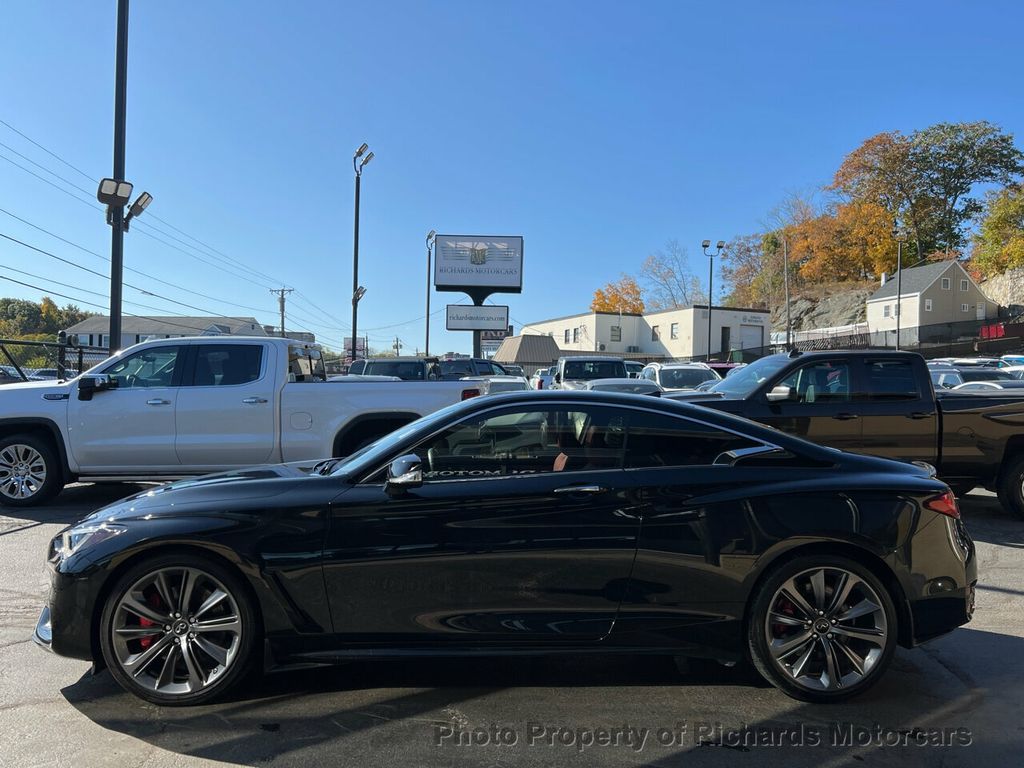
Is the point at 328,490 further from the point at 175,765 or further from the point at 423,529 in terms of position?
the point at 175,765

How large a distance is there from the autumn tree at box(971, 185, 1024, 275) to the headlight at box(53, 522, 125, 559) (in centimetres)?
7586

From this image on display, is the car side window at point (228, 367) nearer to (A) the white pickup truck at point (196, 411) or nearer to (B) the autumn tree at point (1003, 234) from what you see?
(A) the white pickup truck at point (196, 411)

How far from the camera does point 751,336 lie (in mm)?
59875

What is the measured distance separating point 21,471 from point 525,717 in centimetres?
736

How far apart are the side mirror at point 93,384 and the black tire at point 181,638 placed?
509 centimetres

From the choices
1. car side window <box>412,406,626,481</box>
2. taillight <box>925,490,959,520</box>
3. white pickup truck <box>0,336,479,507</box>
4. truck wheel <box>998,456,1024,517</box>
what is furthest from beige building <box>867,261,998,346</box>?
car side window <box>412,406,626,481</box>

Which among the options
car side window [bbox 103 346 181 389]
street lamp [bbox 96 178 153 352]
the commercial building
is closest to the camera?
car side window [bbox 103 346 181 389]

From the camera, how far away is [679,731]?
334 centimetres

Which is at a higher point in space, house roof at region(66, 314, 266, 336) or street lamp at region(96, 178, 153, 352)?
house roof at region(66, 314, 266, 336)

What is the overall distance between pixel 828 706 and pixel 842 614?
463mm

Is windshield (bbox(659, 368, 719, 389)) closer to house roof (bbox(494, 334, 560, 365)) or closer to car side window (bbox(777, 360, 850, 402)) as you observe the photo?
car side window (bbox(777, 360, 850, 402))

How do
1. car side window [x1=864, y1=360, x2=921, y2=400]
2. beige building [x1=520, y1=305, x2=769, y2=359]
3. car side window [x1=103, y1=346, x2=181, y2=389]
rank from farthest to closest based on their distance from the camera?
beige building [x1=520, y1=305, x2=769, y2=359], car side window [x1=103, y1=346, x2=181, y2=389], car side window [x1=864, y1=360, x2=921, y2=400]

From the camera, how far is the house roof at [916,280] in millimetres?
60938

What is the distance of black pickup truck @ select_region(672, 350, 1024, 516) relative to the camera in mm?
7715
